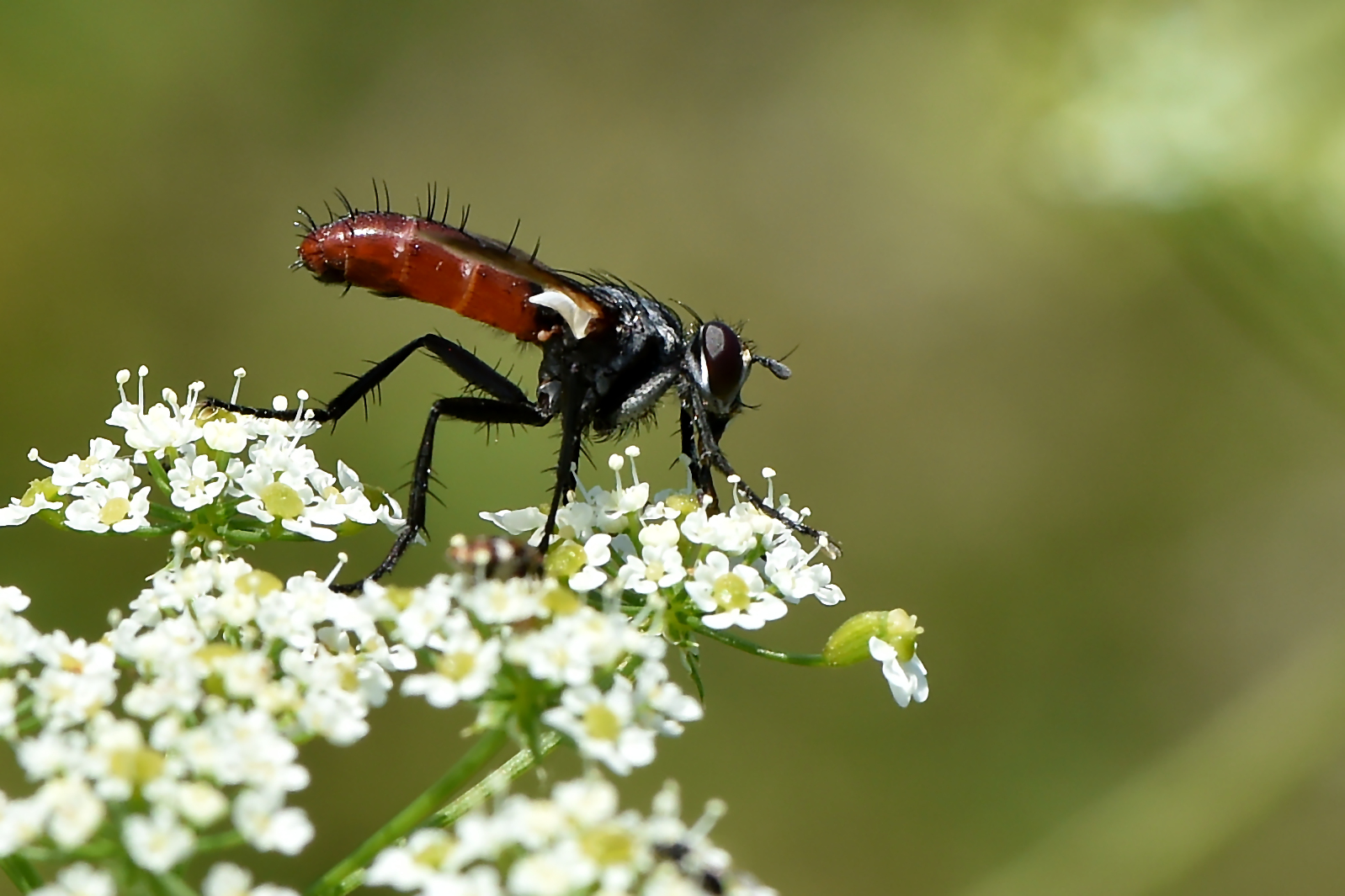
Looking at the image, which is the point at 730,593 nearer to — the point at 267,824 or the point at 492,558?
the point at 492,558

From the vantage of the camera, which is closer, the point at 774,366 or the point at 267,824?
the point at 267,824

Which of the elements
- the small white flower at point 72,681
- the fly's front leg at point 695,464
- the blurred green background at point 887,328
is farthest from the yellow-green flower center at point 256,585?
the blurred green background at point 887,328

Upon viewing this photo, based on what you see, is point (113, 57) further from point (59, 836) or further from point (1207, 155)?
point (59, 836)

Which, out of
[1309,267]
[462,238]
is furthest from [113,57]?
[1309,267]

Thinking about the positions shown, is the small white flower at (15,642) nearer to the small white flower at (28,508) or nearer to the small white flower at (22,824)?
the small white flower at (22,824)

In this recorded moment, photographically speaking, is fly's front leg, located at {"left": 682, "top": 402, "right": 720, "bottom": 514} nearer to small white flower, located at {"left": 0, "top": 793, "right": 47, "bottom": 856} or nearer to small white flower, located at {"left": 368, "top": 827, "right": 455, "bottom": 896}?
small white flower, located at {"left": 368, "top": 827, "right": 455, "bottom": 896}

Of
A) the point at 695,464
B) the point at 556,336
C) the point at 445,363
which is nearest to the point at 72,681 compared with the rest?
the point at 445,363

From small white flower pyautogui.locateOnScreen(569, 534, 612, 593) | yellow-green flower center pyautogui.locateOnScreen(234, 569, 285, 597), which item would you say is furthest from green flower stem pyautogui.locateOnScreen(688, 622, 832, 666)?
yellow-green flower center pyautogui.locateOnScreen(234, 569, 285, 597)
